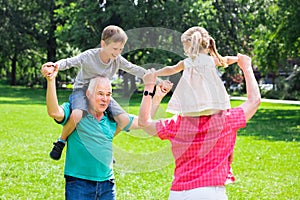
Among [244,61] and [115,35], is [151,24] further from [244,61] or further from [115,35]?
[244,61]

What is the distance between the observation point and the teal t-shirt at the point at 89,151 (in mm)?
3688

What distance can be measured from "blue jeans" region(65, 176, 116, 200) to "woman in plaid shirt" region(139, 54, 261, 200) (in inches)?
30.7

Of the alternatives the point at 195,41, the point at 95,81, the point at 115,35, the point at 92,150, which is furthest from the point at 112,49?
the point at 195,41

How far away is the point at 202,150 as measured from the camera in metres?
3.05

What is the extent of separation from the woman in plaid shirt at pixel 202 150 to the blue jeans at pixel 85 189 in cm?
78

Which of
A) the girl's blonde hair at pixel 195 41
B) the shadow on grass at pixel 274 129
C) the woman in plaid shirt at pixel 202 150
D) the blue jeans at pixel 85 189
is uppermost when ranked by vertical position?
the girl's blonde hair at pixel 195 41

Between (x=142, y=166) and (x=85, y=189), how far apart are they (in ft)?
2.20

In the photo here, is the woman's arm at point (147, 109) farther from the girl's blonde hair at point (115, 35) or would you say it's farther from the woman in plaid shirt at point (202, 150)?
the girl's blonde hair at point (115, 35)

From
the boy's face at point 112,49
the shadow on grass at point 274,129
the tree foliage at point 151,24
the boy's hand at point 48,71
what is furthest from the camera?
the tree foliage at point 151,24

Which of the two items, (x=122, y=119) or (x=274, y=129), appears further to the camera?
(x=274, y=129)

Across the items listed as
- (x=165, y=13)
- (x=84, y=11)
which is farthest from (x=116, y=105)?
(x=84, y=11)

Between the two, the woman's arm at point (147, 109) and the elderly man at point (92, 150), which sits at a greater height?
the woman's arm at point (147, 109)

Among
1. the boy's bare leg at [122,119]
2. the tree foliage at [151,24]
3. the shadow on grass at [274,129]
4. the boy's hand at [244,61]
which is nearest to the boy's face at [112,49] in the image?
the tree foliage at [151,24]

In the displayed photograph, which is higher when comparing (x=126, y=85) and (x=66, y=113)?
(x=126, y=85)
